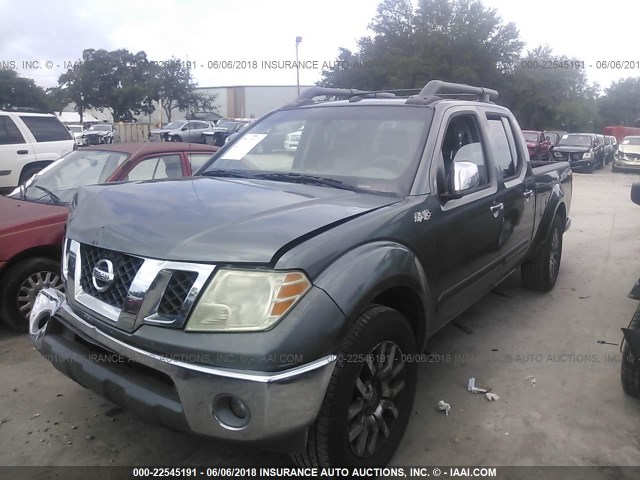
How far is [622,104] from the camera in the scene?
192 ft

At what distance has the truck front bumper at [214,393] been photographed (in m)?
2.02

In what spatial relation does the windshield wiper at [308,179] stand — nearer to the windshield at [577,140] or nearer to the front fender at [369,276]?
the front fender at [369,276]

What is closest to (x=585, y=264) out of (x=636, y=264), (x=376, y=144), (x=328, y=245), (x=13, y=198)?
(x=636, y=264)

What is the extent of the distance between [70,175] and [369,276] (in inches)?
152

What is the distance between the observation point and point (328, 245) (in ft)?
7.55

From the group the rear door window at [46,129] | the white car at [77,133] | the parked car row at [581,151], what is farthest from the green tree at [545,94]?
the rear door window at [46,129]

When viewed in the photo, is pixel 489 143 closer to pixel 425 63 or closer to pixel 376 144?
pixel 376 144

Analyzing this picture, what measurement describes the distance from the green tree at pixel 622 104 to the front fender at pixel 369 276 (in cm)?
6349

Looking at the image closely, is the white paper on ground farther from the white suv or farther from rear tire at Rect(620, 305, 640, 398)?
the white suv

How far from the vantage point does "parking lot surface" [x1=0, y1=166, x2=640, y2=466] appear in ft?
9.30

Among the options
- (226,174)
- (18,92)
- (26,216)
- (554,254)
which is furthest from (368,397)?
(18,92)

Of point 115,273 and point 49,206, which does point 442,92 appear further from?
point 49,206

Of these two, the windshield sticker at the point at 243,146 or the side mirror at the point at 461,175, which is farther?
the windshield sticker at the point at 243,146

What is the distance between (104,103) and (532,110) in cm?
3453
